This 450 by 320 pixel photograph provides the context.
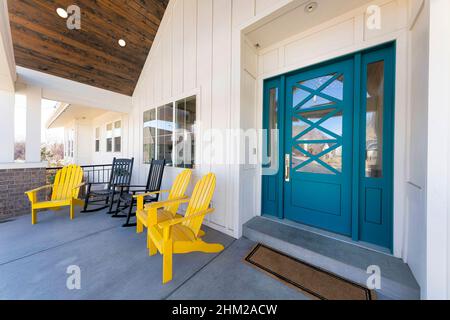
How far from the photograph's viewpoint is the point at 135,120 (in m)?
4.82

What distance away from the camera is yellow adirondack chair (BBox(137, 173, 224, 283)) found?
1.56 m

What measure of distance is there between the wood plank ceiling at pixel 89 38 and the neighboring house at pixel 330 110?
0.55 metres

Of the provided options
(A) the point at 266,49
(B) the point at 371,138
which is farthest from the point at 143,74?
(B) the point at 371,138

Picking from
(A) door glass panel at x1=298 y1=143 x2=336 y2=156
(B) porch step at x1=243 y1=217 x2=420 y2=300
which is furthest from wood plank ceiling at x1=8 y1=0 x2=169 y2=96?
(B) porch step at x1=243 y1=217 x2=420 y2=300

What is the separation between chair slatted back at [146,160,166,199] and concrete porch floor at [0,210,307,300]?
86cm

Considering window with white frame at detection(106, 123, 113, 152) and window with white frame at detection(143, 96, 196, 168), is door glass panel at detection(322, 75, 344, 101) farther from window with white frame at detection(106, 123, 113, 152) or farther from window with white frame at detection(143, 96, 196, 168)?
window with white frame at detection(106, 123, 113, 152)

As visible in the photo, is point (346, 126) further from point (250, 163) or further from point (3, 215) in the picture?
point (3, 215)

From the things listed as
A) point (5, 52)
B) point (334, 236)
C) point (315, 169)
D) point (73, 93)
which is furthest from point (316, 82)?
point (73, 93)

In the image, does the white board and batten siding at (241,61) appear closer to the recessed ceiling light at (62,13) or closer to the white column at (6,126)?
the recessed ceiling light at (62,13)

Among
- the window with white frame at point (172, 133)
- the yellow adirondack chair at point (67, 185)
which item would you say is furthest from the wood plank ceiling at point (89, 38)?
the yellow adirondack chair at point (67, 185)

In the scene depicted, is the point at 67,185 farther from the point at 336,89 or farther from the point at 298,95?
the point at 336,89

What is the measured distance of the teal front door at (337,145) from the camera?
75.2 inches

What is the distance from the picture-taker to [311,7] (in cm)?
196

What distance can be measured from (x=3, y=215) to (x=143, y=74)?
13.8ft
